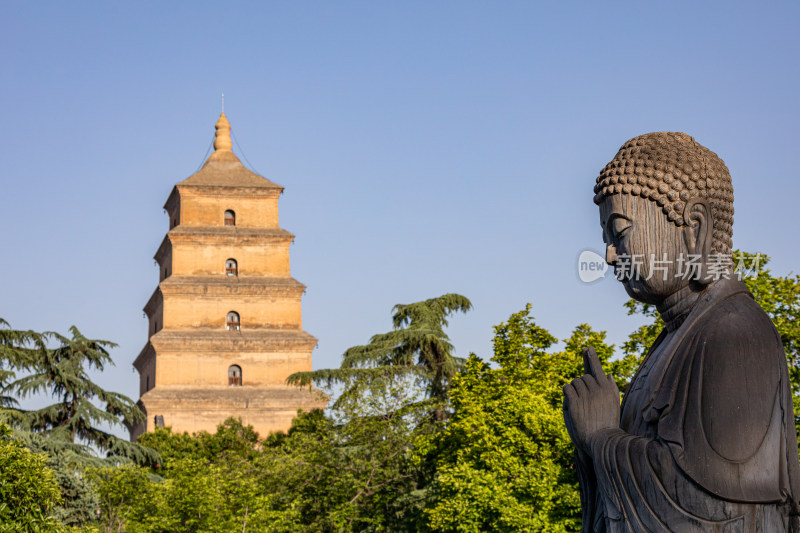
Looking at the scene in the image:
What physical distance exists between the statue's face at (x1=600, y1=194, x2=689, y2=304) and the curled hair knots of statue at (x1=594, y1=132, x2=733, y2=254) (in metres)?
0.04

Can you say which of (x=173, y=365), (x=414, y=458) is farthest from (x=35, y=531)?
(x=173, y=365)

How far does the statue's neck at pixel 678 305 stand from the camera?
12.3ft

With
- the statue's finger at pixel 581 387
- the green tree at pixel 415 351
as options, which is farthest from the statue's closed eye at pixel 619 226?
the green tree at pixel 415 351

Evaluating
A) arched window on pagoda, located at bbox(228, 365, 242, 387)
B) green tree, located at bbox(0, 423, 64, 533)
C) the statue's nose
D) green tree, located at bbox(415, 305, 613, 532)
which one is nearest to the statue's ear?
the statue's nose

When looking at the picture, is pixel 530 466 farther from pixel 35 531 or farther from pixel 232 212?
pixel 232 212

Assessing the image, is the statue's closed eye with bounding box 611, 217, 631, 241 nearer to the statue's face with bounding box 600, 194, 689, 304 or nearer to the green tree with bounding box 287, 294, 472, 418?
the statue's face with bounding box 600, 194, 689, 304

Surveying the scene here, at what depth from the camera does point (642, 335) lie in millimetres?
24484

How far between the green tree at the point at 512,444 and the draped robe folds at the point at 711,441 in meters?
17.5

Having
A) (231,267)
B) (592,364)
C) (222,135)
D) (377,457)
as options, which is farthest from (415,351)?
(592,364)

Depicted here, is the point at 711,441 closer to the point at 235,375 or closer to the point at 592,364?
the point at 592,364

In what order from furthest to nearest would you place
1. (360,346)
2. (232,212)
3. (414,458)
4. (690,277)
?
(232,212) → (360,346) → (414,458) → (690,277)

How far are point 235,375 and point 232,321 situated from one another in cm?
245

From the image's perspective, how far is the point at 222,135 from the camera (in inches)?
2040

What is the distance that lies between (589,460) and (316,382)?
123 ft
